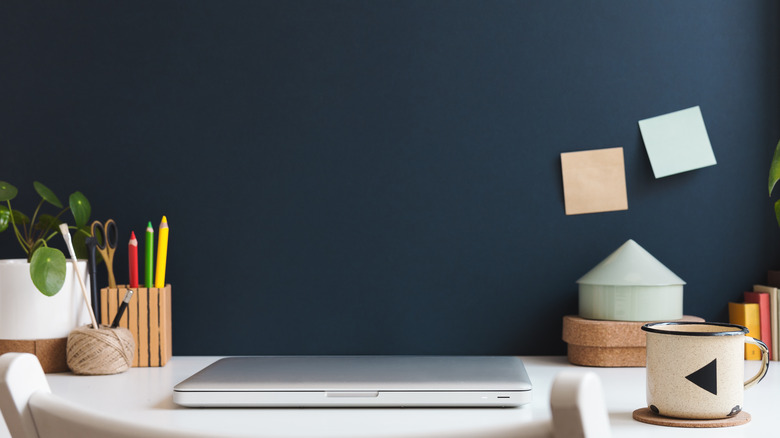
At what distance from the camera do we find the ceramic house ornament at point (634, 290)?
1.15m

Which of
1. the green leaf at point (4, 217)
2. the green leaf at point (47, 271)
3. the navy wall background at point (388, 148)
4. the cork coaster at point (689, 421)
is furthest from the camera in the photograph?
the navy wall background at point (388, 148)

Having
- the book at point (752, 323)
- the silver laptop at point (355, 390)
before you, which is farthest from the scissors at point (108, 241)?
the book at point (752, 323)

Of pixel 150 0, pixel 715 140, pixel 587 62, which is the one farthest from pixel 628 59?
pixel 150 0

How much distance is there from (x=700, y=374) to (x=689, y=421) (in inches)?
2.0

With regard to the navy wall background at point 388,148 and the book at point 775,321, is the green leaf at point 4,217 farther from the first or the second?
the book at point 775,321

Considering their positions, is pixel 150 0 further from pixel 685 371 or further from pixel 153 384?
pixel 685 371

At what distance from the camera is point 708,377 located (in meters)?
0.78

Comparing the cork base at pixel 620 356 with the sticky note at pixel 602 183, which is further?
the sticky note at pixel 602 183

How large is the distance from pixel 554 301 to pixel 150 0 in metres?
0.88

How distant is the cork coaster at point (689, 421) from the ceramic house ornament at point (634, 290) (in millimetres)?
340

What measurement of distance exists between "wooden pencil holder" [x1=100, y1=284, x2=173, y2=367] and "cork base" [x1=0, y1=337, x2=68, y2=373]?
8 centimetres

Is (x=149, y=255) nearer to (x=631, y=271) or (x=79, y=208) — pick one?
(x=79, y=208)

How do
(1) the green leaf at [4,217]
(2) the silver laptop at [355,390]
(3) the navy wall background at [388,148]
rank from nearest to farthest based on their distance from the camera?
(2) the silver laptop at [355,390] < (1) the green leaf at [4,217] < (3) the navy wall background at [388,148]

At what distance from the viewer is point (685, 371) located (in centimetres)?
78
